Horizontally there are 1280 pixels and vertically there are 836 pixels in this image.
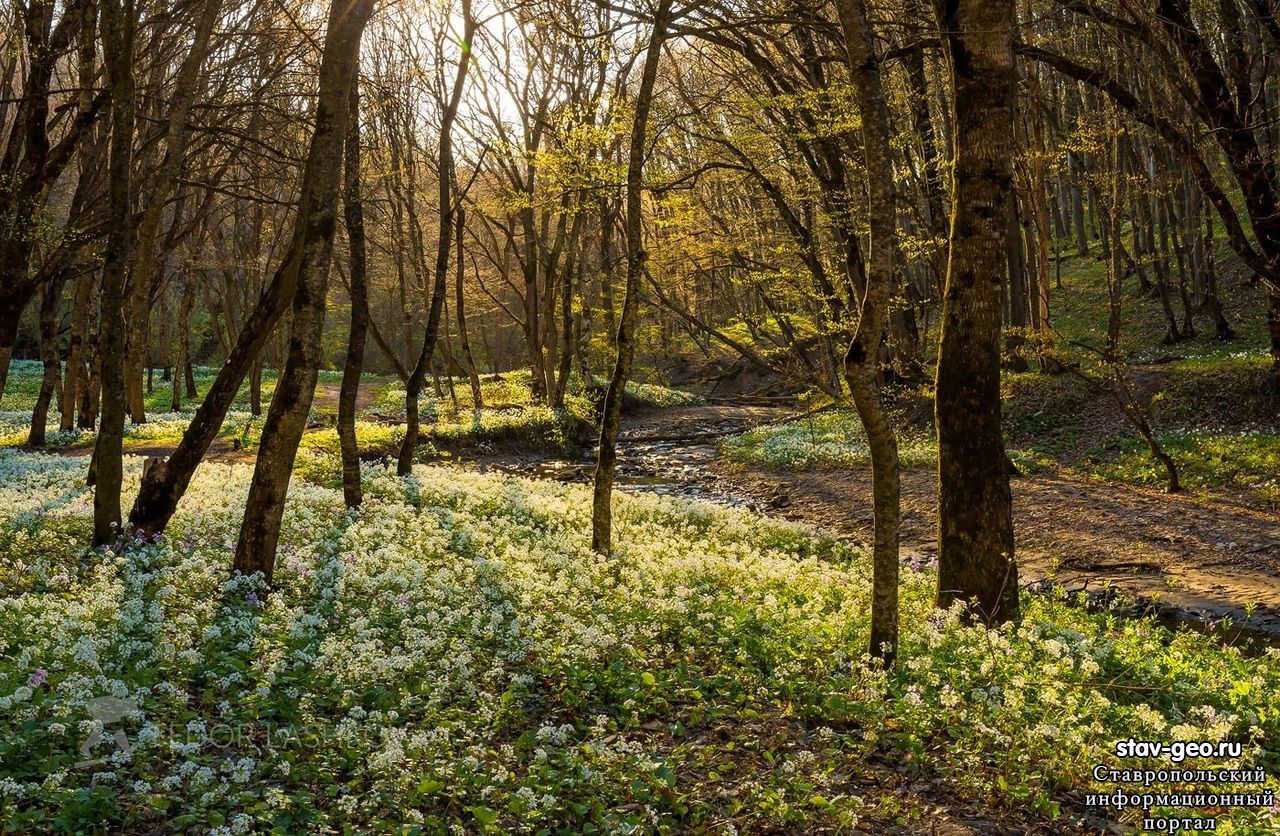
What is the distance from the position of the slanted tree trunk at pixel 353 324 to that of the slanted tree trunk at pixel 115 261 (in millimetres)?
3958

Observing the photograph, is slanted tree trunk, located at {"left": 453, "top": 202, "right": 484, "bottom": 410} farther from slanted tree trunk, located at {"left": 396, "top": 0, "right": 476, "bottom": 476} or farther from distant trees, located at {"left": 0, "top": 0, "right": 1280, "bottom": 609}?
slanted tree trunk, located at {"left": 396, "top": 0, "right": 476, "bottom": 476}

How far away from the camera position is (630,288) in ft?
35.6

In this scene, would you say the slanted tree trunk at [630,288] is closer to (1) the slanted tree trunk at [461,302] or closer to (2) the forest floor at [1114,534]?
(2) the forest floor at [1114,534]

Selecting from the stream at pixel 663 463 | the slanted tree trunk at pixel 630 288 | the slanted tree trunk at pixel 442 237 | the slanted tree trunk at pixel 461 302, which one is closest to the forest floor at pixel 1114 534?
the stream at pixel 663 463

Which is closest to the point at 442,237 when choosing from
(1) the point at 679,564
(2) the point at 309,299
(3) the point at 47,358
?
(2) the point at 309,299

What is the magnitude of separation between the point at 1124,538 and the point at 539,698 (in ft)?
37.3

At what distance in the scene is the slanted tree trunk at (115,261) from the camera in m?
8.77

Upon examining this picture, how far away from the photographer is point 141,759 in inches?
180

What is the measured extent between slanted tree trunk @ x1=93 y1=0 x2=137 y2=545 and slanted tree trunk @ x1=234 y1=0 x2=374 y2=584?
1982 millimetres

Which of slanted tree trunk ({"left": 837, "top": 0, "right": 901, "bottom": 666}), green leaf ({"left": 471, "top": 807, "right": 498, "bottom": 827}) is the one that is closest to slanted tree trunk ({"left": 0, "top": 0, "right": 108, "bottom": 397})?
slanted tree trunk ({"left": 837, "top": 0, "right": 901, "bottom": 666})

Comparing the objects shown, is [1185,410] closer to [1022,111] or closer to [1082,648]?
[1022,111]

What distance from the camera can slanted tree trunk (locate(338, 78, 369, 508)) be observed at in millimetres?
13258

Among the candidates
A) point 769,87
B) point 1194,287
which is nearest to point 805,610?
point 769,87

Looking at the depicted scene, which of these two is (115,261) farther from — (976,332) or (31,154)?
(976,332)
